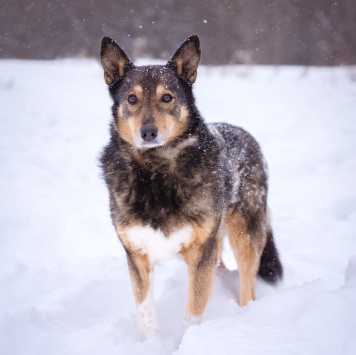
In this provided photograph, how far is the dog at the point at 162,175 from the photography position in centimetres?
258

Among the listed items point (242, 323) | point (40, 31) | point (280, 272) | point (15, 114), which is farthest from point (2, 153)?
point (40, 31)

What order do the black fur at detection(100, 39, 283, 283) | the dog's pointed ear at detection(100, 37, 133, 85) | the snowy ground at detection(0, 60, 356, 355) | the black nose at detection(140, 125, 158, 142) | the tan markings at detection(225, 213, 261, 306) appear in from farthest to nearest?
1. the tan markings at detection(225, 213, 261, 306)
2. the dog's pointed ear at detection(100, 37, 133, 85)
3. the black fur at detection(100, 39, 283, 283)
4. the black nose at detection(140, 125, 158, 142)
5. the snowy ground at detection(0, 60, 356, 355)

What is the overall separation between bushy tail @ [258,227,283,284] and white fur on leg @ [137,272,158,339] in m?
1.23

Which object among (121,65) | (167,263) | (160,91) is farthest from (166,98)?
(167,263)

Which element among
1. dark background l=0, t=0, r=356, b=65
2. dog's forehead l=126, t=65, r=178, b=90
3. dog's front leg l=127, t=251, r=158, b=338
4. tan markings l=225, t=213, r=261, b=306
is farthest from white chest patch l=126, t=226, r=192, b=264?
dark background l=0, t=0, r=356, b=65

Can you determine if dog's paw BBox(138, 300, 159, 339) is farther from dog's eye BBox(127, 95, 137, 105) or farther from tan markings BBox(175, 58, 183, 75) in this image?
tan markings BBox(175, 58, 183, 75)

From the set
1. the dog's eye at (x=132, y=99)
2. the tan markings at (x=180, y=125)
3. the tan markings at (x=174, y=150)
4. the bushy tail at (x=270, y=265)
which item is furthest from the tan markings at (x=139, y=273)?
the bushy tail at (x=270, y=265)

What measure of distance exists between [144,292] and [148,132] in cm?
114

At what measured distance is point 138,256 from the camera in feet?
8.83

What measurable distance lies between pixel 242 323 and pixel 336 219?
3084mm

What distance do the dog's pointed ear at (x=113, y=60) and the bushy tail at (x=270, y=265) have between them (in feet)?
6.51

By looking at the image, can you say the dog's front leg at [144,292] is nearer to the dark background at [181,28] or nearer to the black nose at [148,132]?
the black nose at [148,132]

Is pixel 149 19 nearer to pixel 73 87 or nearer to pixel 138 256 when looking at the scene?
pixel 73 87

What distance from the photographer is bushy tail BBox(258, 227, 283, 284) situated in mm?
3508
